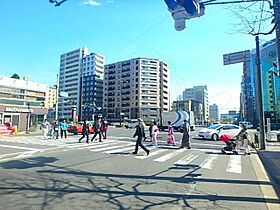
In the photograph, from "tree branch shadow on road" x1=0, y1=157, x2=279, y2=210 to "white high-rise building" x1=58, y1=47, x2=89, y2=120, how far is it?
119 m

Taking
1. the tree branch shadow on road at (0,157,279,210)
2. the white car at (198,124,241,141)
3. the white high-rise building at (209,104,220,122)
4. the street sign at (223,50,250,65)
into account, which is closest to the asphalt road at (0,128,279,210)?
the tree branch shadow on road at (0,157,279,210)

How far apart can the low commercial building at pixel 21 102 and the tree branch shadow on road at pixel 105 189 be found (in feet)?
87.7

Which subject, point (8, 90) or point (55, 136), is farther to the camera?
point (8, 90)

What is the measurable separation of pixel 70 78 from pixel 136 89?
150 feet

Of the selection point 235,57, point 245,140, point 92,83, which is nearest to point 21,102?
point 245,140

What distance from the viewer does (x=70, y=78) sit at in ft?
423

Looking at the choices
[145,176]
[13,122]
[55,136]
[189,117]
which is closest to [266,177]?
[145,176]

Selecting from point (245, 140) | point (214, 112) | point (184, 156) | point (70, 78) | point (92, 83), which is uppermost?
point (70, 78)

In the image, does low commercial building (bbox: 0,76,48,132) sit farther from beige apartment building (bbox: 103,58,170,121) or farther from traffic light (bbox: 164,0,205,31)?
beige apartment building (bbox: 103,58,170,121)

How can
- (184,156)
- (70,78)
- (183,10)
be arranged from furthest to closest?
(70,78), (184,156), (183,10)

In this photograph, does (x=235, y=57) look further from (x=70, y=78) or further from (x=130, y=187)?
(x=70, y=78)

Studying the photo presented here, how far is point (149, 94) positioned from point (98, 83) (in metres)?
31.2

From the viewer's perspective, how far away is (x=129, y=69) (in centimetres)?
10556

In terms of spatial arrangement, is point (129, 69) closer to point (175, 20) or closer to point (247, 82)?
point (247, 82)
